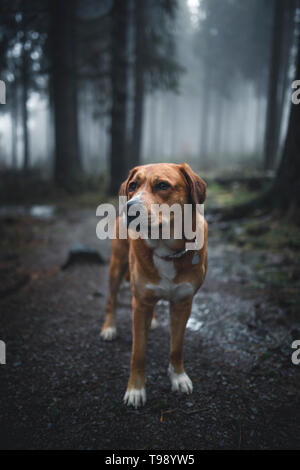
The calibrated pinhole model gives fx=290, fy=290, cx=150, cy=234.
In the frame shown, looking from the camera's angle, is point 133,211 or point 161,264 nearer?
point 133,211

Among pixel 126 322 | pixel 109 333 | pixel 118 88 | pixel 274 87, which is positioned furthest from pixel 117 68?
pixel 109 333

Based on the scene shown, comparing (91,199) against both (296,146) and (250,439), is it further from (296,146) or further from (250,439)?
(250,439)

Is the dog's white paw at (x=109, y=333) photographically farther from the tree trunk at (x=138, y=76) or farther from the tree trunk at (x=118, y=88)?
the tree trunk at (x=138, y=76)

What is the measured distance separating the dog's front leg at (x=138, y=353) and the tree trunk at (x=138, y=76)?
12.2 m

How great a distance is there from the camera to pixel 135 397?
233 centimetres

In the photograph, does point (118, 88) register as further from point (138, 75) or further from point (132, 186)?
point (132, 186)

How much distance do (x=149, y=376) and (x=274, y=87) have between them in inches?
554

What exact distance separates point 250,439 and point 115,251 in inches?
→ 77.2

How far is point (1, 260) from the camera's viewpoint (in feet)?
18.0

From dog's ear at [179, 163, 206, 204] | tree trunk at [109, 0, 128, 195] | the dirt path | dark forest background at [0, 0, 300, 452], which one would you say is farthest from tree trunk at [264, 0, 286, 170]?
dog's ear at [179, 163, 206, 204]

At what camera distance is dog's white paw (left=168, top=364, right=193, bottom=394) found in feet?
8.12

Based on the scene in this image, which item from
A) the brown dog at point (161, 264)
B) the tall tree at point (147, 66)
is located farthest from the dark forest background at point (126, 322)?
the tall tree at point (147, 66)

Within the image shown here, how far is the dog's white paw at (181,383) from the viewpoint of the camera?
2.47 metres
